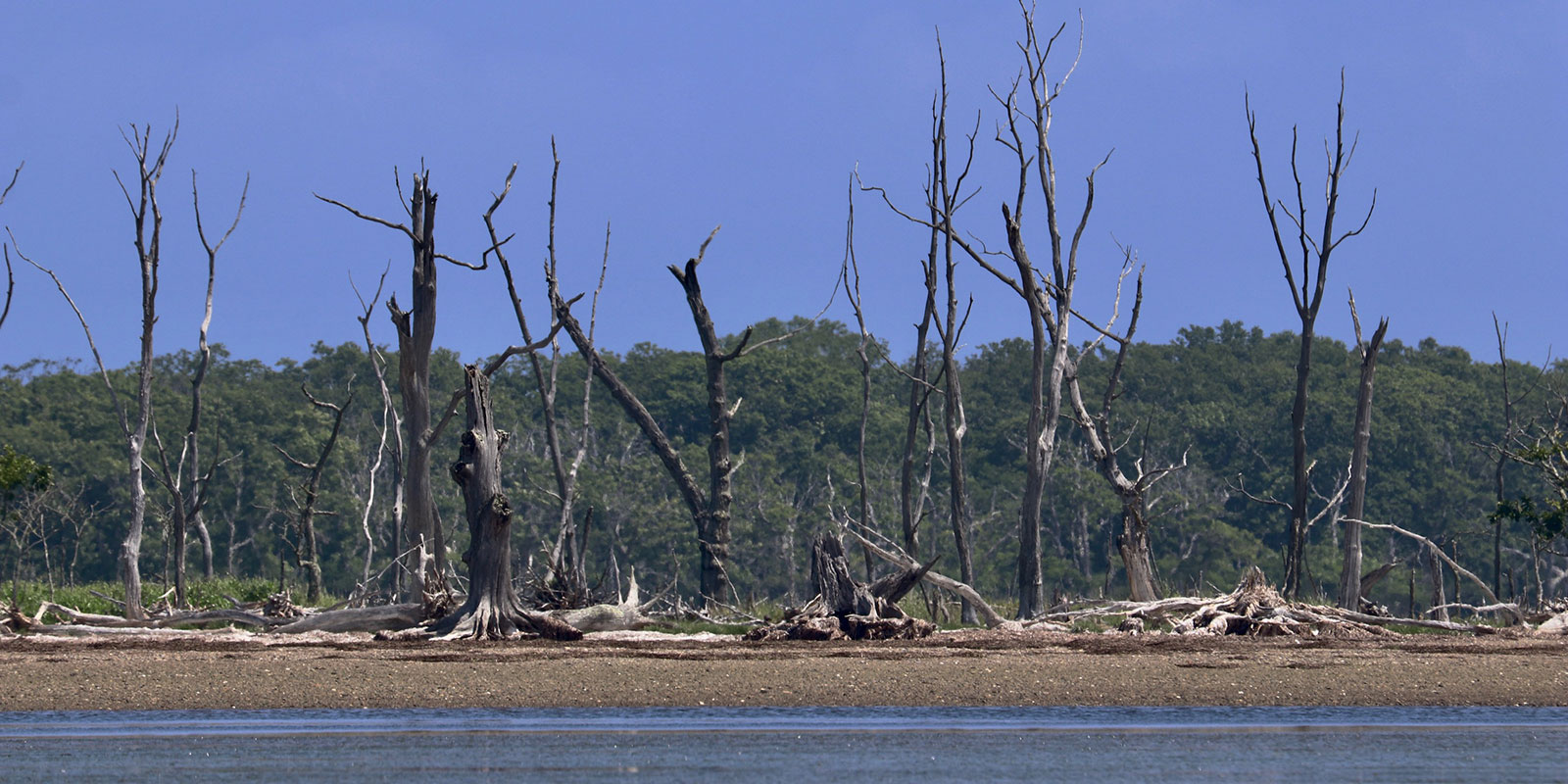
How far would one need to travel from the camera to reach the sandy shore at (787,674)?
12.3 m

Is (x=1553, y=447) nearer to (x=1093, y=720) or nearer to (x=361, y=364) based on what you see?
(x=1093, y=720)

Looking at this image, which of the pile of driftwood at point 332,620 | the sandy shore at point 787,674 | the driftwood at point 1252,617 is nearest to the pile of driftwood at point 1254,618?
the driftwood at point 1252,617

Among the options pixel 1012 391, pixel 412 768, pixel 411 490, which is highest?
pixel 1012 391

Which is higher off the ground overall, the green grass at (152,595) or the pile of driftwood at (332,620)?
the green grass at (152,595)

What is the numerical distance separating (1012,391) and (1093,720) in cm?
4334

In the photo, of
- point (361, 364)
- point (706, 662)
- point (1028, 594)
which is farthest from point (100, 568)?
point (706, 662)

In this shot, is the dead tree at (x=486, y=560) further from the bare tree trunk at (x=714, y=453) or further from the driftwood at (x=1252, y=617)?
the bare tree trunk at (x=714, y=453)

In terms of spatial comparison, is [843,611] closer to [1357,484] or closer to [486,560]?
[486,560]

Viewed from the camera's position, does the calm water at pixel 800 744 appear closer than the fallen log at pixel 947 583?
Yes

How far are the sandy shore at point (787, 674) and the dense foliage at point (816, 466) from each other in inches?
1038

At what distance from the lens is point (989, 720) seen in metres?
11.2

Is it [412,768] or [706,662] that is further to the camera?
[706,662]

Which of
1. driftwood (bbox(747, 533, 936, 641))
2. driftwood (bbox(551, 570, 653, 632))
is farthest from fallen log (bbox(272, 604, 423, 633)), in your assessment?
driftwood (bbox(747, 533, 936, 641))

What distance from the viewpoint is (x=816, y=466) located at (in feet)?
160
